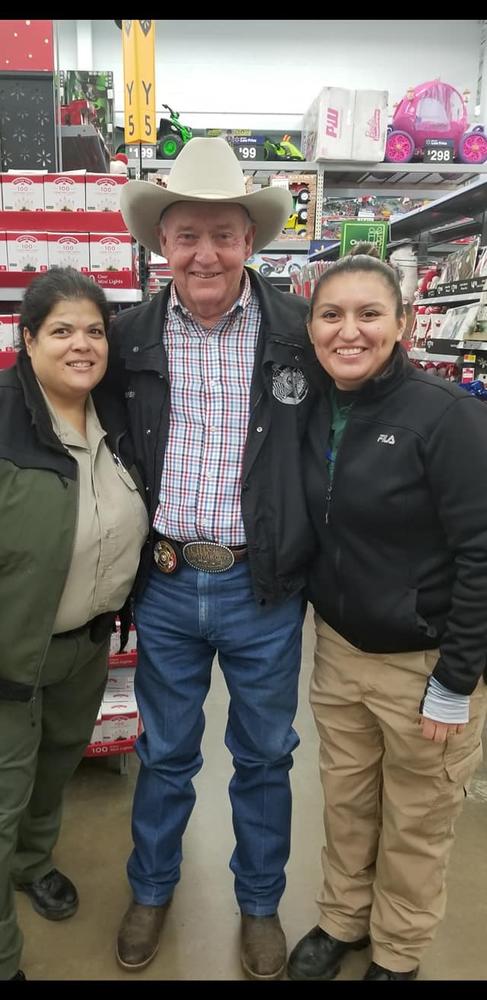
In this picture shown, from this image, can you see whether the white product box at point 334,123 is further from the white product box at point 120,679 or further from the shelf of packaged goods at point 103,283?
the white product box at point 120,679

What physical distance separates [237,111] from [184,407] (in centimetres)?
878

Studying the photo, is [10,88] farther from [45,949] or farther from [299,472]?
[45,949]

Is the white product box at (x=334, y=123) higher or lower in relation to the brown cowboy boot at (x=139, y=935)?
higher

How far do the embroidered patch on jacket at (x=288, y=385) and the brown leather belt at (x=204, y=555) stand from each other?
1.20 feet

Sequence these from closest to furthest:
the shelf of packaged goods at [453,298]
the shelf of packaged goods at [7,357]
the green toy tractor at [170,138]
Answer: the shelf of packaged goods at [7,357]
the shelf of packaged goods at [453,298]
the green toy tractor at [170,138]

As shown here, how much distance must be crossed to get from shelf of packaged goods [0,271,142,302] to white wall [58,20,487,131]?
7.60 meters

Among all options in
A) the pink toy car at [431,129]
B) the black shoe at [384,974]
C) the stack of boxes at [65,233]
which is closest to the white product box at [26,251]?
the stack of boxes at [65,233]

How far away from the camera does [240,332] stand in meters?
1.69

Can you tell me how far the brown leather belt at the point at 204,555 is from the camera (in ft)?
5.30

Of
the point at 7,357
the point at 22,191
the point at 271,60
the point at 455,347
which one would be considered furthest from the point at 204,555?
the point at 271,60

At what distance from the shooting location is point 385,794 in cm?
160

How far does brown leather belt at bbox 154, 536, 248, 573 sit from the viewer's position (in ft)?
5.30

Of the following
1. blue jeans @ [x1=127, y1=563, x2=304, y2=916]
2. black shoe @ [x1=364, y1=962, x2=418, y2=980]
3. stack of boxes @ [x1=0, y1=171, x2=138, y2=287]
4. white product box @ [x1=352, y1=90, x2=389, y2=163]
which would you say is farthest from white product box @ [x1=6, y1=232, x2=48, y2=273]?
white product box @ [x1=352, y1=90, x2=389, y2=163]
